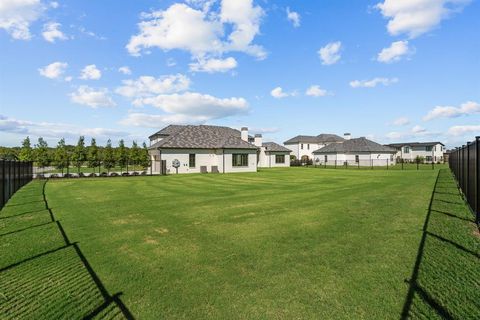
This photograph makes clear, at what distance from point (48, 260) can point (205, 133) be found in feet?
102

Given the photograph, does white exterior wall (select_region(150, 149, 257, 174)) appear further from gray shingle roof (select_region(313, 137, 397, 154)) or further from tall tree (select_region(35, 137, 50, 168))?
gray shingle roof (select_region(313, 137, 397, 154))

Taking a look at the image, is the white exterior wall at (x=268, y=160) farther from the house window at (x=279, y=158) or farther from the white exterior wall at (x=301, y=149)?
the white exterior wall at (x=301, y=149)

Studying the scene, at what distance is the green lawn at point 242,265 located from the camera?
12.2 ft

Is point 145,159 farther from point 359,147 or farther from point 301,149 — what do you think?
point 301,149

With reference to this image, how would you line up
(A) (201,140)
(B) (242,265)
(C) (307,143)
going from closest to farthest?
(B) (242,265) < (A) (201,140) < (C) (307,143)

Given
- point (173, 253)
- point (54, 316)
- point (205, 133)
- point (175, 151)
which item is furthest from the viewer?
point (205, 133)

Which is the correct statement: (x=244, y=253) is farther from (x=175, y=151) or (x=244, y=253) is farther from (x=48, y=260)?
(x=175, y=151)

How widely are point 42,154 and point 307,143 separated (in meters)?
57.3

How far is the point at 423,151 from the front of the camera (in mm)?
69875

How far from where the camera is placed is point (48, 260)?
545 centimetres

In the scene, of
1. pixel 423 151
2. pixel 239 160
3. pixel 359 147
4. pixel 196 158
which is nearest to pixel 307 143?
pixel 359 147

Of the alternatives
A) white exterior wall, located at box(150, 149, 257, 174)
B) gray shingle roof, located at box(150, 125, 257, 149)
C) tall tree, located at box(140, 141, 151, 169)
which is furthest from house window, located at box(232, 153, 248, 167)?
tall tree, located at box(140, 141, 151, 169)

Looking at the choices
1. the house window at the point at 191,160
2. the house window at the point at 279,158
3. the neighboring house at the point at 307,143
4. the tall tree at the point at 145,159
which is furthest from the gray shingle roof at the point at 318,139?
the house window at the point at 191,160

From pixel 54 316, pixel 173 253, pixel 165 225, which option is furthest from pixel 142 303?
pixel 165 225
